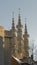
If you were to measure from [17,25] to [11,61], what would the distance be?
24080mm

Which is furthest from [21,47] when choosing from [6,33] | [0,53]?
[0,53]

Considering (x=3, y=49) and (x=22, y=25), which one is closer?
(x=3, y=49)

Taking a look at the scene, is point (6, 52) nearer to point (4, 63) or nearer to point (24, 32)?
point (4, 63)

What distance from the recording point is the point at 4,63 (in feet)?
116

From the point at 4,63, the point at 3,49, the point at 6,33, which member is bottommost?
the point at 4,63

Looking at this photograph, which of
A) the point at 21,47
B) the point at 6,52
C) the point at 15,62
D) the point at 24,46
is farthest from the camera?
the point at 24,46

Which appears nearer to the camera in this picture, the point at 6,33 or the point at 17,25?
the point at 6,33

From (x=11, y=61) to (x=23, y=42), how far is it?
25.1m

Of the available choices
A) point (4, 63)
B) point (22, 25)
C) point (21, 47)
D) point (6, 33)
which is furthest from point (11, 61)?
point (22, 25)

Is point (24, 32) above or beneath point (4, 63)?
above

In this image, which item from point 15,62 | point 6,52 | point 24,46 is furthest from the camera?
point 24,46

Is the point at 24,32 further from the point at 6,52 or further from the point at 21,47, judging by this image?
the point at 6,52

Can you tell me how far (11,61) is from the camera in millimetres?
35438

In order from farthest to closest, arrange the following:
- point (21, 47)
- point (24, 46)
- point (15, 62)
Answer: point (24, 46)
point (21, 47)
point (15, 62)
